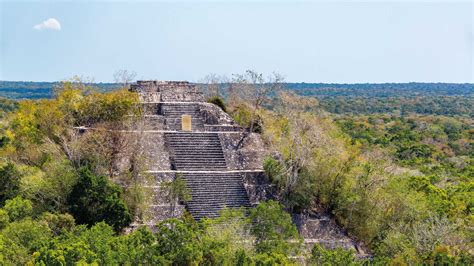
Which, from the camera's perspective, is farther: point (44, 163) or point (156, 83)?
point (156, 83)

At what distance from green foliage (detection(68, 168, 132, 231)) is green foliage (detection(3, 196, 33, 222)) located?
1.52 meters

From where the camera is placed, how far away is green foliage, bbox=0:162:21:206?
24.1 metres

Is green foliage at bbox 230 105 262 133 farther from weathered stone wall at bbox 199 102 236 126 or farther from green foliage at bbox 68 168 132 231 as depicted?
green foliage at bbox 68 168 132 231

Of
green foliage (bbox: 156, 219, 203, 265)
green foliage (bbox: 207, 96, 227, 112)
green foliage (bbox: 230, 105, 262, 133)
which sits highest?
green foliage (bbox: 207, 96, 227, 112)

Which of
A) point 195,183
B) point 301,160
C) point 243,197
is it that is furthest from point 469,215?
point 195,183

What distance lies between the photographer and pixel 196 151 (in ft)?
91.7

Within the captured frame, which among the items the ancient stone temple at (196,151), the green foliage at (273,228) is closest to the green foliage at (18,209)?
the ancient stone temple at (196,151)

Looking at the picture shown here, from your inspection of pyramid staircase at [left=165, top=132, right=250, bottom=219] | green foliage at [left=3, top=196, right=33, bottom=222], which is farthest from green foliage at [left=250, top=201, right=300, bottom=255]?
green foliage at [left=3, top=196, right=33, bottom=222]

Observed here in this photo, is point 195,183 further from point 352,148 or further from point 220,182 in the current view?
point 352,148

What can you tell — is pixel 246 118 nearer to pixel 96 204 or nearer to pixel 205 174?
pixel 205 174

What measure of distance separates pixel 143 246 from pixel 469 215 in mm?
13749

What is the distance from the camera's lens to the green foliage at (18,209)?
71.1ft

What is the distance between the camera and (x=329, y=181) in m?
25.8

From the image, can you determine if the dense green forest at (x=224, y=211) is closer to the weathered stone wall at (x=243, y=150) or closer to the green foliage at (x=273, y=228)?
the green foliage at (x=273, y=228)
